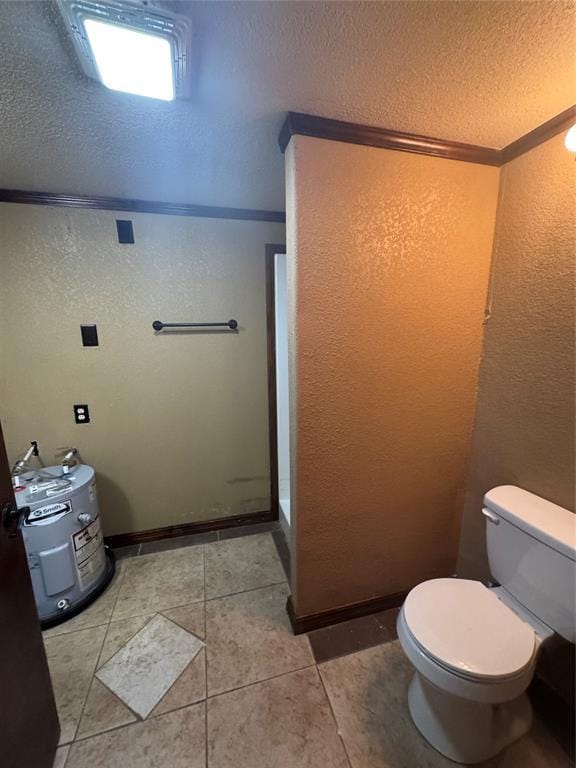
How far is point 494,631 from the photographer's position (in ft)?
3.44

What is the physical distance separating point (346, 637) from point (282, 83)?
89.5 inches

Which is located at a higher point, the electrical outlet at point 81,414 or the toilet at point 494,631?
the electrical outlet at point 81,414

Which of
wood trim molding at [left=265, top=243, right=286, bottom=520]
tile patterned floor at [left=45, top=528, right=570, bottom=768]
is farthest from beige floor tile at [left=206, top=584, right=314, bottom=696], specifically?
wood trim molding at [left=265, top=243, right=286, bottom=520]

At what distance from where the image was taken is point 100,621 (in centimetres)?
157

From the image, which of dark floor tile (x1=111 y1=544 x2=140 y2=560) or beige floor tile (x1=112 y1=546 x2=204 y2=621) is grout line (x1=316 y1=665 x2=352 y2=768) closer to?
beige floor tile (x1=112 y1=546 x2=204 y2=621)

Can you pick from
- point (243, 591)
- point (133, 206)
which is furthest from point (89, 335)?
point (243, 591)

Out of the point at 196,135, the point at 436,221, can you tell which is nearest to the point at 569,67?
the point at 436,221

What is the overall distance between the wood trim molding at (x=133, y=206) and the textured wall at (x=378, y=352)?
2.84 ft

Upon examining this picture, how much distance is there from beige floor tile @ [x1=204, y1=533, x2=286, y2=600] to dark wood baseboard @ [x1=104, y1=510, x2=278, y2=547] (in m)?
0.14

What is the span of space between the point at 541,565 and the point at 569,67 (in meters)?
1.62

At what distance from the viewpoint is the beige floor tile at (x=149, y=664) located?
1.24 meters

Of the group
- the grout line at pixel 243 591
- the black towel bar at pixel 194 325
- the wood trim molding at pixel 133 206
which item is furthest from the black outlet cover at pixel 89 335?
the grout line at pixel 243 591

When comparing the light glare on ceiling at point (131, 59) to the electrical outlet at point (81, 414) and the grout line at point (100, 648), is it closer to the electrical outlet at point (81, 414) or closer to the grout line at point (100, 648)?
the electrical outlet at point (81, 414)

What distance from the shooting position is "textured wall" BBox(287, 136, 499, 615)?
3.92 feet
